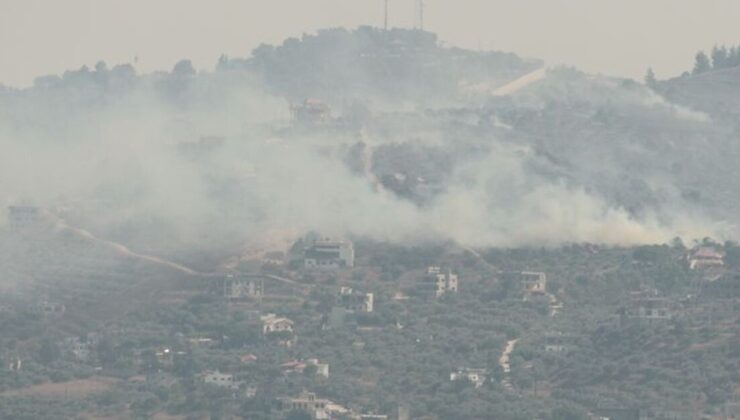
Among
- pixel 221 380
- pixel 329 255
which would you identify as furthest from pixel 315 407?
pixel 329 255

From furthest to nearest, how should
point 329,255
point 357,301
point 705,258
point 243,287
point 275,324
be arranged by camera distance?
point 329,255, point 705,258, point 243,287, point 357,301, point 275,324

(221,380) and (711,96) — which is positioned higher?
(711,96)

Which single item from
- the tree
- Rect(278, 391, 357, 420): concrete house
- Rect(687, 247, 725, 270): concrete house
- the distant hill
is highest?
the distant hill

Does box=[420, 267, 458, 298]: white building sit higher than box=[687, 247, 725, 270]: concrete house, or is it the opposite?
box=[687, 247, 725, 270]: concrete house

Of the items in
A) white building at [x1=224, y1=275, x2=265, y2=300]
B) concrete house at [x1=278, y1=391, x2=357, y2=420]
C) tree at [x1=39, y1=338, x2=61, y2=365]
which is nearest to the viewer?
concrete house at [x1=278, y1=391, x2=357, y2=420]

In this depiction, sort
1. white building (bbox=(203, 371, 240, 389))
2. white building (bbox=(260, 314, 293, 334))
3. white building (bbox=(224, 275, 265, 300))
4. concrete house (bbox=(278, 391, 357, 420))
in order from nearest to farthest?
concrete house (bbox=(278, 391, 357, 420)) < white building (bbox=(203, 371, 240, 389)) < white building (bbox=(260, 314, 293, 334)) < white building (bbox=(224, 275, 265, 300))

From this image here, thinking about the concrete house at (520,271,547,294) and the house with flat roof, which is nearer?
the concrete house at (520,271,547,294)

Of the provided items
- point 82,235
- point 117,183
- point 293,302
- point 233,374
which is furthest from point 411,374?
point 117,183

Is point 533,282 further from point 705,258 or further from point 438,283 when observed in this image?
point 705,258

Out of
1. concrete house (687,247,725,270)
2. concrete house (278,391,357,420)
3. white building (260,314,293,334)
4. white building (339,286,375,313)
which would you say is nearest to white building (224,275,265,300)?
white building (339,286,375,313)

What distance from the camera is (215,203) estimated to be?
166000 mm

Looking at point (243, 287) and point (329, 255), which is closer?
point (243, 287)

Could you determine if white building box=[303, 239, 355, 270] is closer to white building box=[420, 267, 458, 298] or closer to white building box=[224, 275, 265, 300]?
white building box=[224, 275, 265, 300]

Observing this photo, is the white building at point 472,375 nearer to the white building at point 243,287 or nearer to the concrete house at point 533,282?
the concrete house at point 533,282
